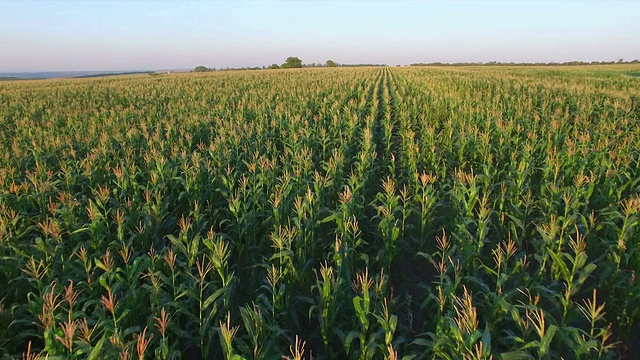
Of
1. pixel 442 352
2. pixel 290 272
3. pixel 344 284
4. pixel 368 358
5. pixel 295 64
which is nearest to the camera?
pixel 442 352

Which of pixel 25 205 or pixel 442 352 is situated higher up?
pixel 442 352

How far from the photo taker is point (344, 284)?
10.5 ft

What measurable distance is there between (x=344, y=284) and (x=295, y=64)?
11085cm

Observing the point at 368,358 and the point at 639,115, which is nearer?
the point at 368,358

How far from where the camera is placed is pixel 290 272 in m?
3.54

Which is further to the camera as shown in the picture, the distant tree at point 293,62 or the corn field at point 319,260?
the distant tree at point 293,62

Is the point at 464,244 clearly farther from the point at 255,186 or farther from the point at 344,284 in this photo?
the point at 255,186

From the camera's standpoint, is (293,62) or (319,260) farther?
(293,62)

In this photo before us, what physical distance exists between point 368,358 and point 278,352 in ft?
2.02

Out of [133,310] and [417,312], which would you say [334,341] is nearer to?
[417,312]

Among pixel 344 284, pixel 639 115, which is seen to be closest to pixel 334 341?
pixel 344 284

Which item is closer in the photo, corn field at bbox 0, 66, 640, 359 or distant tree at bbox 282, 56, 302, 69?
corn field at bbox 0, 66, 640, 359

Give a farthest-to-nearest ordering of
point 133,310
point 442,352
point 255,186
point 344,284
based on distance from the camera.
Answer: point 255,186, point 344,284, point 133,310, point 442,352

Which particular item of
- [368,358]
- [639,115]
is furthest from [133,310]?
[639,115]
